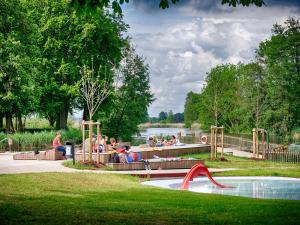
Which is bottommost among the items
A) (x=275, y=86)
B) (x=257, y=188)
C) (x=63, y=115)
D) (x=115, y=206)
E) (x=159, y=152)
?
(x=257, y=188)

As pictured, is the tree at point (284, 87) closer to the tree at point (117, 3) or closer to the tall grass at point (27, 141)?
the tall grass at point (27, 141)

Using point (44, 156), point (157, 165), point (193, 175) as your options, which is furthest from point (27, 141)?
point (193, 175)

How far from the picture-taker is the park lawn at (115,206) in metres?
10.8

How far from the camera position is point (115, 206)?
12.6 meters

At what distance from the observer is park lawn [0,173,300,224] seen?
35.4 feet

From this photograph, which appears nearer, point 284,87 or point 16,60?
point 16,60

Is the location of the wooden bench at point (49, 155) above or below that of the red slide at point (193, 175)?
above

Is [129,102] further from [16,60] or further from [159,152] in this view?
[159,152]

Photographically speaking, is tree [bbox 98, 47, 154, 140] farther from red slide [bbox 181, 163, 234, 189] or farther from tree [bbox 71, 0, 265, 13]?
tree [bbox 71, 0, 265, 13]

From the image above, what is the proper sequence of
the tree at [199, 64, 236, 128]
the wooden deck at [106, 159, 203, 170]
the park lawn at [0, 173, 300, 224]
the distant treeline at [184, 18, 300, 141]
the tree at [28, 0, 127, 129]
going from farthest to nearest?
the tree at [199, 64, 236, 128] < the distant treeline at [184, 18, 300, 141] < the tree at [28, 0, 127, 129] < the wooden deck at [106, 159, 203, 170] < the park lawn at [0, 173, 300, 224]

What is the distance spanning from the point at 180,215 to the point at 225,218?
36.8 inches

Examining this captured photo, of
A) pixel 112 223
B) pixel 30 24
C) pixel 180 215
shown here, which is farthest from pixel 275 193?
pixel 30 24

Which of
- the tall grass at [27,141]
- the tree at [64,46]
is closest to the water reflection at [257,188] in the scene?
the tall grass at [27,141]

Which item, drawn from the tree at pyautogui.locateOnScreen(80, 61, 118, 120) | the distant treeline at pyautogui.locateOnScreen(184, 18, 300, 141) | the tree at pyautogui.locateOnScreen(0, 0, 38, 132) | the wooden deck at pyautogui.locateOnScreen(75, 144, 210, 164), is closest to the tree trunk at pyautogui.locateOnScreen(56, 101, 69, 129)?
the tree at pyautogui.locateOnScreen(80, 61, 118, 120)
